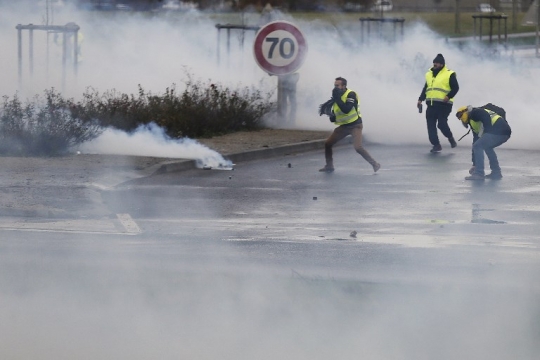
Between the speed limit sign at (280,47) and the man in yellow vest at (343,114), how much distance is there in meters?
3.27

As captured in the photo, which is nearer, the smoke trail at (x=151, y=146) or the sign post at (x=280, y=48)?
the smoke trail at (x=151, y=146)

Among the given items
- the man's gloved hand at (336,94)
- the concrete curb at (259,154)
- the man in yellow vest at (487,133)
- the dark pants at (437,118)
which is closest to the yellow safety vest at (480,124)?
the man in yellow vest at (487,133)

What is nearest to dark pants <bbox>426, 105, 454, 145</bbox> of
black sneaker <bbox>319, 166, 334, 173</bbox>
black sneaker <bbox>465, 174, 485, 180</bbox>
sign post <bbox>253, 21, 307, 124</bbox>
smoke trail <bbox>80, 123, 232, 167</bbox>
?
sign post <bbox>253, 21, 307, 124</bbox>

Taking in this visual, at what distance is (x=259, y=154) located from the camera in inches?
742

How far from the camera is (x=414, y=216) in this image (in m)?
12.9

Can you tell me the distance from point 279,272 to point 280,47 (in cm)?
1189

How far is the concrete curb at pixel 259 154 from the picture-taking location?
54.9ft

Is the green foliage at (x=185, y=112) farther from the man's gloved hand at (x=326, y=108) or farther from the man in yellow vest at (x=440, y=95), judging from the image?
the man in yellow vest at (x=440, y=95)

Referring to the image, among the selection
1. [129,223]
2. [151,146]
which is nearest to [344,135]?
[151,146]

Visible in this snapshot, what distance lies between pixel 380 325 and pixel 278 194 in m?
7.21

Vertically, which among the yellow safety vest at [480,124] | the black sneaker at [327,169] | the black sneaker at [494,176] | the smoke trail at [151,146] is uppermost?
the yellow safety vest at [480,124]

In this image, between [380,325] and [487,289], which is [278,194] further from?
[380,325]

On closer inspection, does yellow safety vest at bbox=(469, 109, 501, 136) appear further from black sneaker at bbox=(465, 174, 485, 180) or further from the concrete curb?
the concrete curb

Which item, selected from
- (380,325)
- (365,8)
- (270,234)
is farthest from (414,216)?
(365,8)
